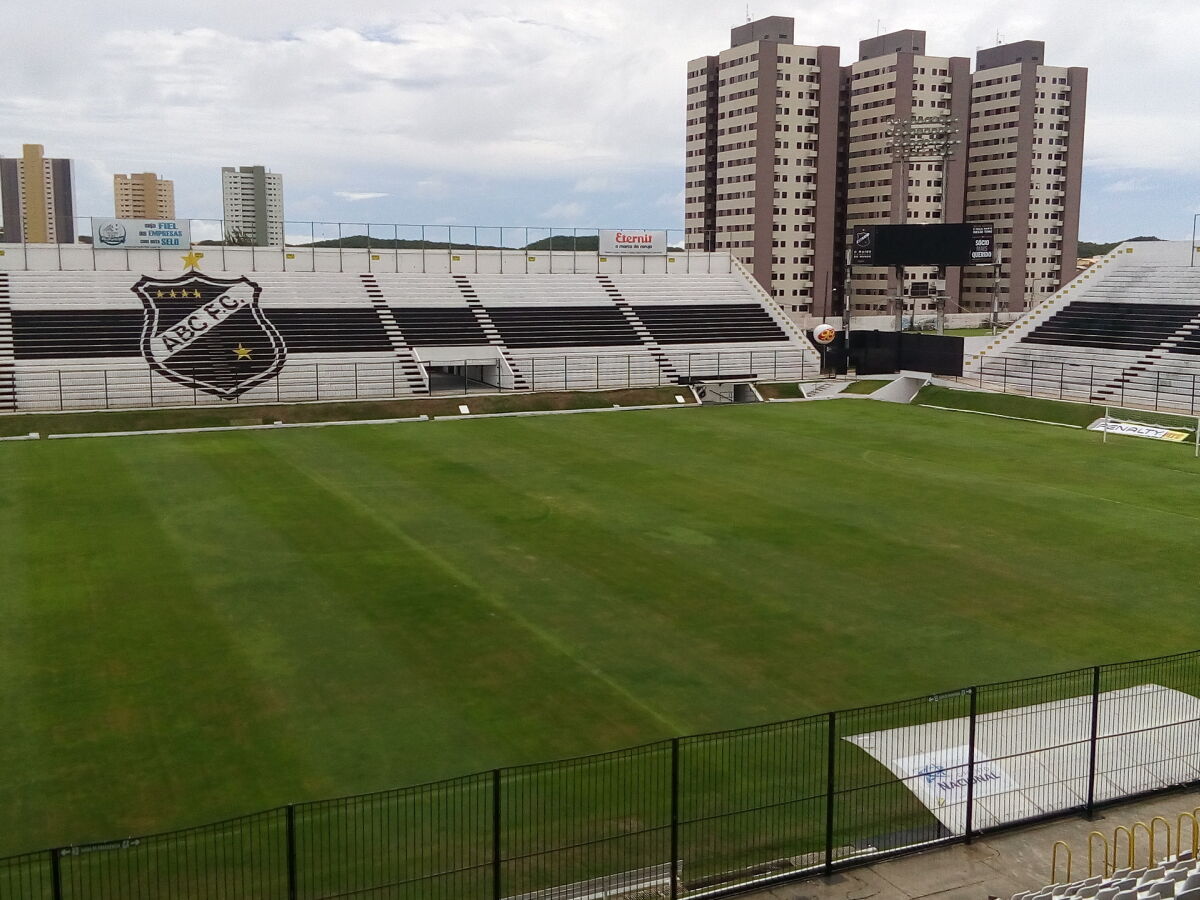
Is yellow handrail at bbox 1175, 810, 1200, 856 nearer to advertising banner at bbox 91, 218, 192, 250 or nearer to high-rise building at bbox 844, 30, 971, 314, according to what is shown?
advertising banner at bbox 91, 218, 192, 250

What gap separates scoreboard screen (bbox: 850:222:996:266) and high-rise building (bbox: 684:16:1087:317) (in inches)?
2169

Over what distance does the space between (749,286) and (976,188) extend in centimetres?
8311

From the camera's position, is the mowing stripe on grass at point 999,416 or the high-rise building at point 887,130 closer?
the mowing stripe on grass at point 999,416

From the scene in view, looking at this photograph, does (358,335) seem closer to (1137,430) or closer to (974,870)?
(1137,430)

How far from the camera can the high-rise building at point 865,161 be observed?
132 meters

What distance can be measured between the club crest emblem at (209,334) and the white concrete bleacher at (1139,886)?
4870cm

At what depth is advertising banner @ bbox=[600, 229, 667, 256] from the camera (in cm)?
7806

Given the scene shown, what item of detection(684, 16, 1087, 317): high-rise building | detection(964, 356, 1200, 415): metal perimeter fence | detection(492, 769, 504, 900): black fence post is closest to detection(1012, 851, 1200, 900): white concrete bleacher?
detection(492, 769, 504, 900): black fence post

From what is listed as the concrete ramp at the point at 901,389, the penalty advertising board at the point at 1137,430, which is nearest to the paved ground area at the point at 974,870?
the penalty advertising board at the point at 1137,430

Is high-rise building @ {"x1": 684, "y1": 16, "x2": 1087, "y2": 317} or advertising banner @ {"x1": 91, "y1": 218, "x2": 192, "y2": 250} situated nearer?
advertising banner @ {"x1": 91, "y1": 218, "x2": 192, "y2": 250}

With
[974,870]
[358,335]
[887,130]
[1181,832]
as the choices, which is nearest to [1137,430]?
[1181,832]

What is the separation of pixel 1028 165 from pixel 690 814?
143640 mm

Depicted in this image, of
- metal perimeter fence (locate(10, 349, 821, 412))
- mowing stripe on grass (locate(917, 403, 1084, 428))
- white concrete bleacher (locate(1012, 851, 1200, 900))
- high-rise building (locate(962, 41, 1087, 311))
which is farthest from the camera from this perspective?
high-rise building (locate(962, 41, 1087, 311))

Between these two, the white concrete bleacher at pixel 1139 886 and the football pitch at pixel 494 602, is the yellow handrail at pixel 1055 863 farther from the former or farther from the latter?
the football pitch at pixel 494 602
